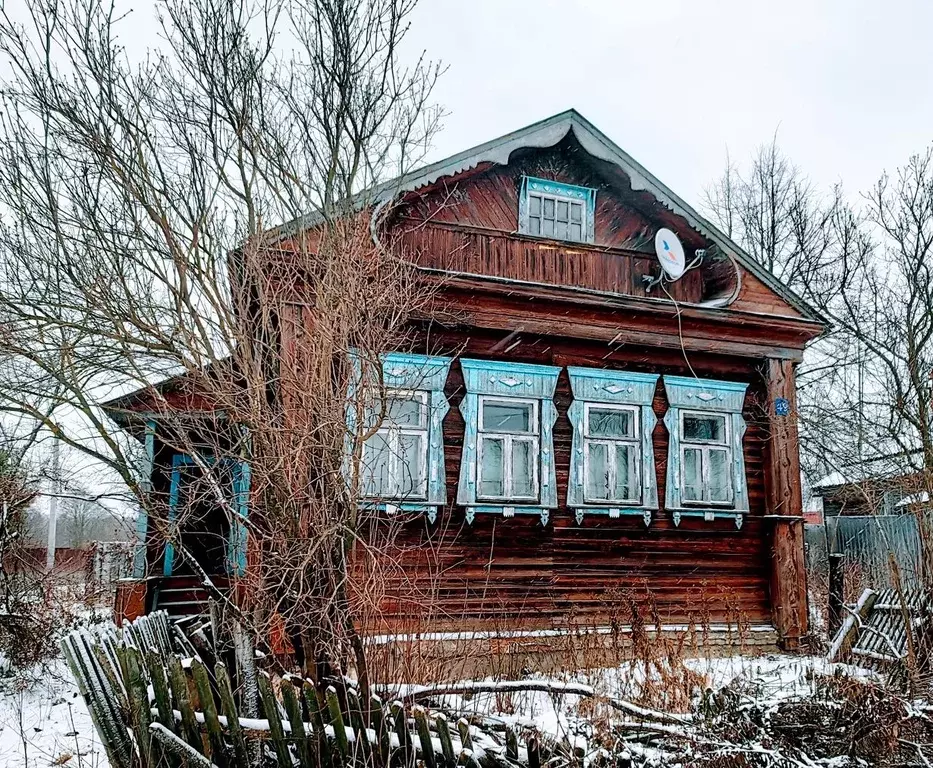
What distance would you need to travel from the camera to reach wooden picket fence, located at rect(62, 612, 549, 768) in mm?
4375

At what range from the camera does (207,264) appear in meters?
6.32

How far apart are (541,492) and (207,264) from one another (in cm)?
465

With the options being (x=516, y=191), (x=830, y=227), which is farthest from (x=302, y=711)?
(x=830, y=227)

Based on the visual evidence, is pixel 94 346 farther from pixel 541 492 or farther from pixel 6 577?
pixel 541 492

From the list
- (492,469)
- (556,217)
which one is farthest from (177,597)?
(556,217)

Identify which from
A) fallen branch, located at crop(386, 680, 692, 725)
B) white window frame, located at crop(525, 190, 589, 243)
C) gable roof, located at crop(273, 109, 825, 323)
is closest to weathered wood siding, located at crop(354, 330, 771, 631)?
gable roof, located at crop(273, 109, 825, 323)

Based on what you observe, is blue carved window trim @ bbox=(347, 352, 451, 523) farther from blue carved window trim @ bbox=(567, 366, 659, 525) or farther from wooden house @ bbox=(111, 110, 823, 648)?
blue carved window trim @ bbox=(567, 366, 659, 525)

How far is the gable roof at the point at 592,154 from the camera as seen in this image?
10.0m

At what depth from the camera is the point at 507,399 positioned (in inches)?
370

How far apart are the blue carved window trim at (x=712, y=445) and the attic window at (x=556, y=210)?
2.44 meters

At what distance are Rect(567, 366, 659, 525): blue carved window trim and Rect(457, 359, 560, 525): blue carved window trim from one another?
0.91 feet

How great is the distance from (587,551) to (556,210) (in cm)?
453

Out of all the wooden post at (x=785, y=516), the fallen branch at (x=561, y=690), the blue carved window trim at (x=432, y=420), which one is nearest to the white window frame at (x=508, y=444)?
the blue carved window trim at (x=432, y=420)

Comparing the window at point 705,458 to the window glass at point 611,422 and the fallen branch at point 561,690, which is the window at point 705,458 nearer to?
the window glass at point 611,422
